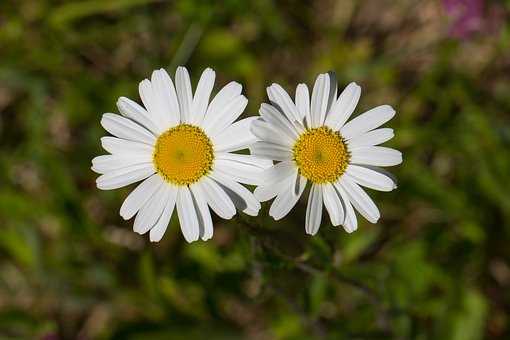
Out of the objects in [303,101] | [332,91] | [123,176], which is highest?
[332,91]

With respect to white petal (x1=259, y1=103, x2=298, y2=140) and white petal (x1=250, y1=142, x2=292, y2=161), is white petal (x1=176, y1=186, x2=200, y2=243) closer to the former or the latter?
white petal (x1=250, y1=142, x2=292, y2=161)

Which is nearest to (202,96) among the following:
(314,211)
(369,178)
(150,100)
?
(150,100)

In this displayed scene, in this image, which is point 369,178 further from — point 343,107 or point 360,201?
point 343,107

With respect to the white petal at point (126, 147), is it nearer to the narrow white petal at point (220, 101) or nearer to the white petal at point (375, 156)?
the narrow white petal at point (220, 101)

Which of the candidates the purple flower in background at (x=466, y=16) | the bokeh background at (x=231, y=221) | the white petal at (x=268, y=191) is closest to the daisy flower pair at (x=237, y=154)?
→ the white petal at (x=268, y=191)

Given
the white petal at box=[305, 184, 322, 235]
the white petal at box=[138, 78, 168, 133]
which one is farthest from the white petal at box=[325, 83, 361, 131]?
the white petal at box=[138, 78, 168, 133]

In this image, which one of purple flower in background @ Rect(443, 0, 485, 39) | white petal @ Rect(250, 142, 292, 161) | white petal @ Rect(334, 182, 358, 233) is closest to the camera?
white petal @ Rect(250, 142, 292, 161)

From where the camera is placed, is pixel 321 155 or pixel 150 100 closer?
pixel 321 155
